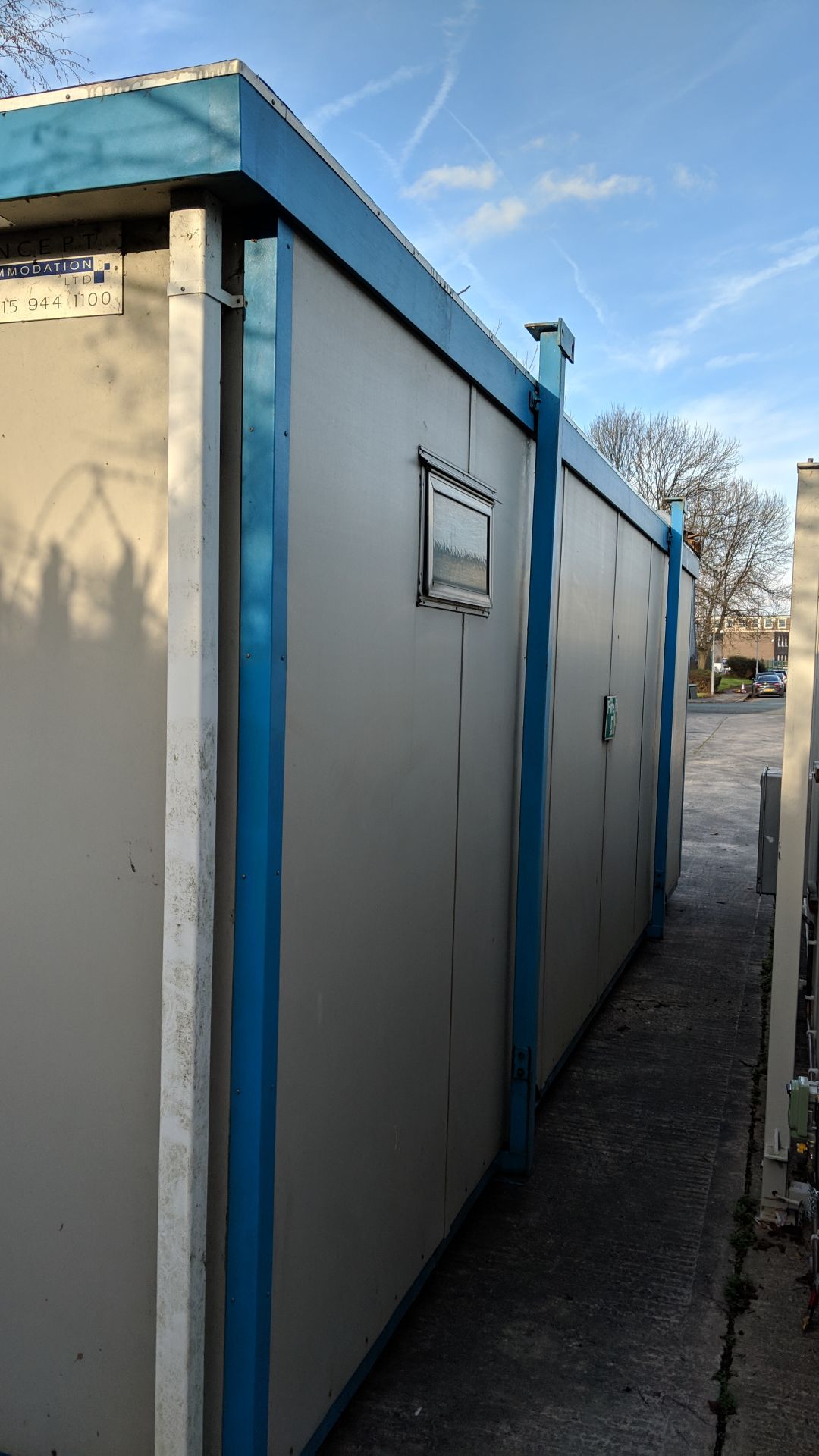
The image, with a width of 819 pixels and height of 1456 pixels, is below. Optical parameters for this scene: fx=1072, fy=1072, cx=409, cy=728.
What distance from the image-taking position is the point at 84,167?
214cm

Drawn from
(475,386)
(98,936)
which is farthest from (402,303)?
(98,936)

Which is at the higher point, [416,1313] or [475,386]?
[475,386]

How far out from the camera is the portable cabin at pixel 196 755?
7.18 ft

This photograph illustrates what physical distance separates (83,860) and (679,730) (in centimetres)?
727

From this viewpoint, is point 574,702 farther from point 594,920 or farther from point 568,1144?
point 568,1144

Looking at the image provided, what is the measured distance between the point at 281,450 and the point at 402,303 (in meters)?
0.84

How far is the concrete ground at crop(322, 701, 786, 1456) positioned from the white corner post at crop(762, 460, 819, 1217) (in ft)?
1.10

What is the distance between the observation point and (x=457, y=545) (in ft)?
11.2

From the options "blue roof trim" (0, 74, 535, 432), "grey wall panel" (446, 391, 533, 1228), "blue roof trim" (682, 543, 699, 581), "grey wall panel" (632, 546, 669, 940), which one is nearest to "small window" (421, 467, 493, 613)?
"grey wall panel" (446, 391, 533, 1228)

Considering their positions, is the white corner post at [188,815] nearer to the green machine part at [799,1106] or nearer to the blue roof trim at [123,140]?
the blue roof trim at [123,140]

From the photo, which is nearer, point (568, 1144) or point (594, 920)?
point (568, 1144)

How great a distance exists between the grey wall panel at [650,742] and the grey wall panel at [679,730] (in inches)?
14.2

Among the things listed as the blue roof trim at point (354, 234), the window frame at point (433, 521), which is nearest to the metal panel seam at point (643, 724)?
the window frame at point (433, 521)

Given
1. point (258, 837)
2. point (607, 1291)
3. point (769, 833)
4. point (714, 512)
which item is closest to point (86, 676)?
point (258, 837)
